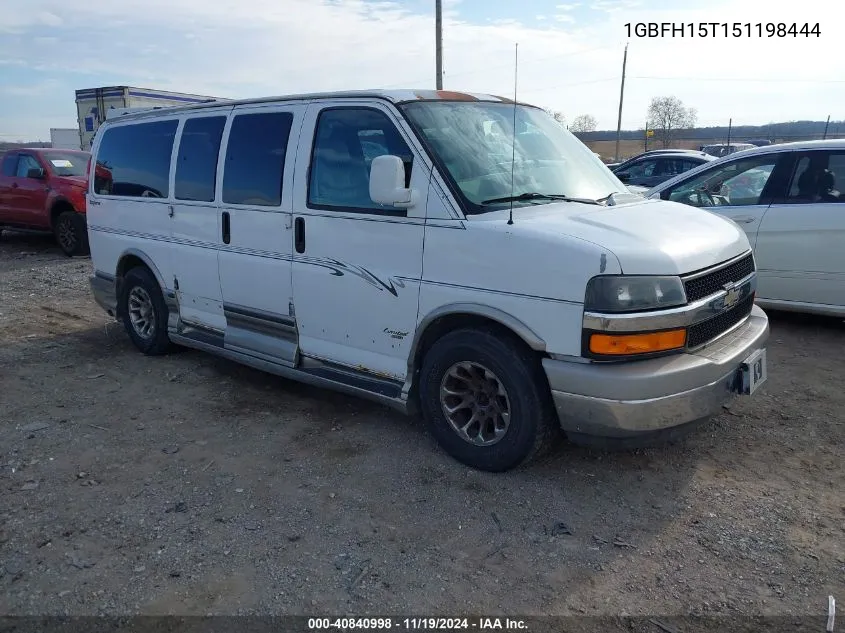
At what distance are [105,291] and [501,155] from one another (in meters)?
4.31

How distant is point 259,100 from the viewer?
484cm

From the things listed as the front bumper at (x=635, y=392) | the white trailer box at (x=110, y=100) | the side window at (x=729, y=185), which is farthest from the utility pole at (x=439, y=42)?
the front bumper at (x=635, y=392)

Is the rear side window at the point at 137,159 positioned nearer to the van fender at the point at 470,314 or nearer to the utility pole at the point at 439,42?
the van fender at the point at 470,314

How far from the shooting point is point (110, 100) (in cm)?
1719

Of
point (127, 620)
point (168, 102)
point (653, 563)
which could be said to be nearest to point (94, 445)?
point (127, 620)

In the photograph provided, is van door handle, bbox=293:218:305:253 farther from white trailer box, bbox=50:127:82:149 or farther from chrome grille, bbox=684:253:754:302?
white trailer box, bbox=50:127:82:149

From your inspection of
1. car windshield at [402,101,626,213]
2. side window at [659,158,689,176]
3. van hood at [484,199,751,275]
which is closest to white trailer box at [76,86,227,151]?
side window at [659,158,689,176]

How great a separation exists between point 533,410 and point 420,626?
122 centimetres

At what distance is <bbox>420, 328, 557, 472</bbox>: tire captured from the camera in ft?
11.4

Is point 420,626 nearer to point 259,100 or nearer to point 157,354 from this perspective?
point 259,100

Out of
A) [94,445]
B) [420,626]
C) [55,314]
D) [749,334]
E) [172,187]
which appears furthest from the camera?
[55,314]

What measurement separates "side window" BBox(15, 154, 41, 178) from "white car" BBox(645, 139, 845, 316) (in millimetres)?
11561

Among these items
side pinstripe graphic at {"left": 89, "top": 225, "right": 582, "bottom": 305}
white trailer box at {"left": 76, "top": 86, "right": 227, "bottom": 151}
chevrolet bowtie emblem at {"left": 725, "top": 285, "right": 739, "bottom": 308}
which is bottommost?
chevrolet bowtie emblem at {"left": 725, "top": 285, "right": 739, "bottom": 308}

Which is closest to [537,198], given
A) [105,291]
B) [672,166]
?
[105,291]
